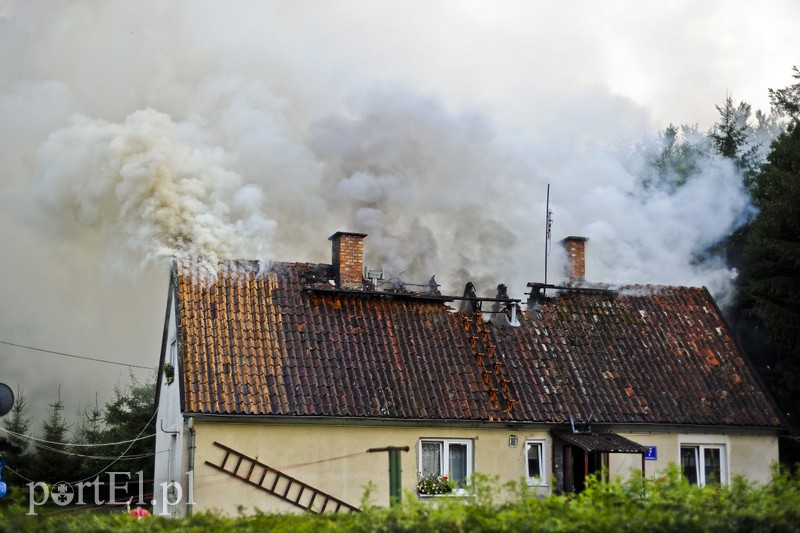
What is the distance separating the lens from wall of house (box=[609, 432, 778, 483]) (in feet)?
73.0

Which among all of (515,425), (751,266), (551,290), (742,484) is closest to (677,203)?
(751,266)

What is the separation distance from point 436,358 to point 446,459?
2.43 m

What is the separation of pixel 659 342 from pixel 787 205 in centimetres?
486

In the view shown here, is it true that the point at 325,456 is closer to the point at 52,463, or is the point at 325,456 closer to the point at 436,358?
the point at 436,358

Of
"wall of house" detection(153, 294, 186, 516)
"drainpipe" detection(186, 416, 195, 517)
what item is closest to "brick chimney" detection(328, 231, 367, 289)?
"wall of house" detection(153, 294, 186, 516)

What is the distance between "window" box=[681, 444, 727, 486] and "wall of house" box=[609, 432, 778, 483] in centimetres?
12

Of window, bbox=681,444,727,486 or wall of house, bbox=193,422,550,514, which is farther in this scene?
window, bbox=681,444,727,486

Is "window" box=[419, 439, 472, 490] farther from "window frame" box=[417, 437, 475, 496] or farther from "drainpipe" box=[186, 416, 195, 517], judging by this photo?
"drainpipe" box=[186, 416, 195, 517]

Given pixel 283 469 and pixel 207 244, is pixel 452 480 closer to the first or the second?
pixel 283 469

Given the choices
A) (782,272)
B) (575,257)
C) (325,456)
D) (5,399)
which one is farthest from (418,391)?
(782,272)

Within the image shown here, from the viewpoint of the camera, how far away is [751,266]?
28.0 meters

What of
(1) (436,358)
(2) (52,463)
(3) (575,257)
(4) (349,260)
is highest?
(3) (575,257)

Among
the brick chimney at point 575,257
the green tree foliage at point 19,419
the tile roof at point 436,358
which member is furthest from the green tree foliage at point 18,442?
the brick chimney at point 575,257

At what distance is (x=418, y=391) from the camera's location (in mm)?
21703
